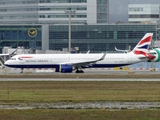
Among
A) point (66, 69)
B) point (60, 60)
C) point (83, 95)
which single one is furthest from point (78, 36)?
point (83, 95)

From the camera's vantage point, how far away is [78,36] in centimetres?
14738

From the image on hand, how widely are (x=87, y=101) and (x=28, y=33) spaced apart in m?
117

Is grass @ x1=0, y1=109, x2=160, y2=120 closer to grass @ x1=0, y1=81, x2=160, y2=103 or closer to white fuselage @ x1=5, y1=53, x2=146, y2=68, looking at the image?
grass @ x1=0, y1=81, x2=160, y2=103

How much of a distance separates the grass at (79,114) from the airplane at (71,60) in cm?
4932

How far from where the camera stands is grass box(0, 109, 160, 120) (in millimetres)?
25422

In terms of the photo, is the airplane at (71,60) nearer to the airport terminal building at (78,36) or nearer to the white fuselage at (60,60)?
the white fuselage at (60,60)

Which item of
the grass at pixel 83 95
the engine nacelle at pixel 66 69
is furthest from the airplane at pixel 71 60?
the grass at pixel 83 95

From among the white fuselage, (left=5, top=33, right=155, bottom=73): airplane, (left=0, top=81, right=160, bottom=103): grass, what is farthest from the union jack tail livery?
(left=0, top=81, right=160, bottom=103): grass

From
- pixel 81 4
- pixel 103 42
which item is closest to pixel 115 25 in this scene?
pixel 103 42

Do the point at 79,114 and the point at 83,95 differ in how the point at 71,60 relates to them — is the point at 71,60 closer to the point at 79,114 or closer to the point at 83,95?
the point at 83,95

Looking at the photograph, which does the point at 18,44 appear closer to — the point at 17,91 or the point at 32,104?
the point at 17,91

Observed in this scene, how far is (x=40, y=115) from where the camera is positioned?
86.6 feet

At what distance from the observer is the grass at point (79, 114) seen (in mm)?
25422

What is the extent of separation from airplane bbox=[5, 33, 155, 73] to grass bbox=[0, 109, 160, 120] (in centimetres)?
4932
